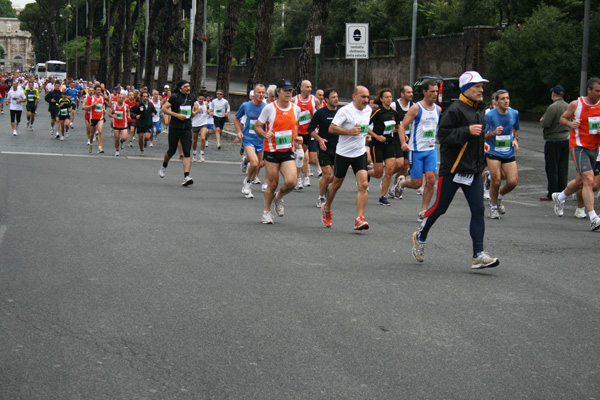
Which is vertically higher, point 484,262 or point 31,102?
point 31,102

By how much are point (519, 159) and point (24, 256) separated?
16.5 m

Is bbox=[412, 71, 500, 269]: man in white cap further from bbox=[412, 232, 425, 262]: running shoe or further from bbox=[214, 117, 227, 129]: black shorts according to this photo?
bbox=[214, 117, 227, 129]: black shorts

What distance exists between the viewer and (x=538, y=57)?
110 feet

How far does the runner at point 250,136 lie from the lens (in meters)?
14.7

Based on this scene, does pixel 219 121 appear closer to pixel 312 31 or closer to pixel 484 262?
pixel 312 31

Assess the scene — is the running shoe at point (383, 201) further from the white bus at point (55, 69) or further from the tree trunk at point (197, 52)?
the white bus at point (55, 69)

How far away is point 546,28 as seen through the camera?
34.1 m

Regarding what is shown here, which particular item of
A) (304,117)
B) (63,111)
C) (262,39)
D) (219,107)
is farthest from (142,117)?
(304,117)

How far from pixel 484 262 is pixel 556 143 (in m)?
8.06

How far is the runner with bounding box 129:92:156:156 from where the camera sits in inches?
999

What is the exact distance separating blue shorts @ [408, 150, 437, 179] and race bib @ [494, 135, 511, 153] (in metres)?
0.98

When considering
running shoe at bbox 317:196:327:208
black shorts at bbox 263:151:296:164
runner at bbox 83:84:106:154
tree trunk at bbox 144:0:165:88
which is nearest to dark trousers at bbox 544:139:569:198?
running shoe at bbox 317:196:327:208

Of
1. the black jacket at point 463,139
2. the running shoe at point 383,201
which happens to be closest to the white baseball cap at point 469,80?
the black jacket at point 463,139

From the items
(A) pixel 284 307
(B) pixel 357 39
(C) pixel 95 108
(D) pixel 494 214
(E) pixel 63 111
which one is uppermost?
(B) pixel 357 39
